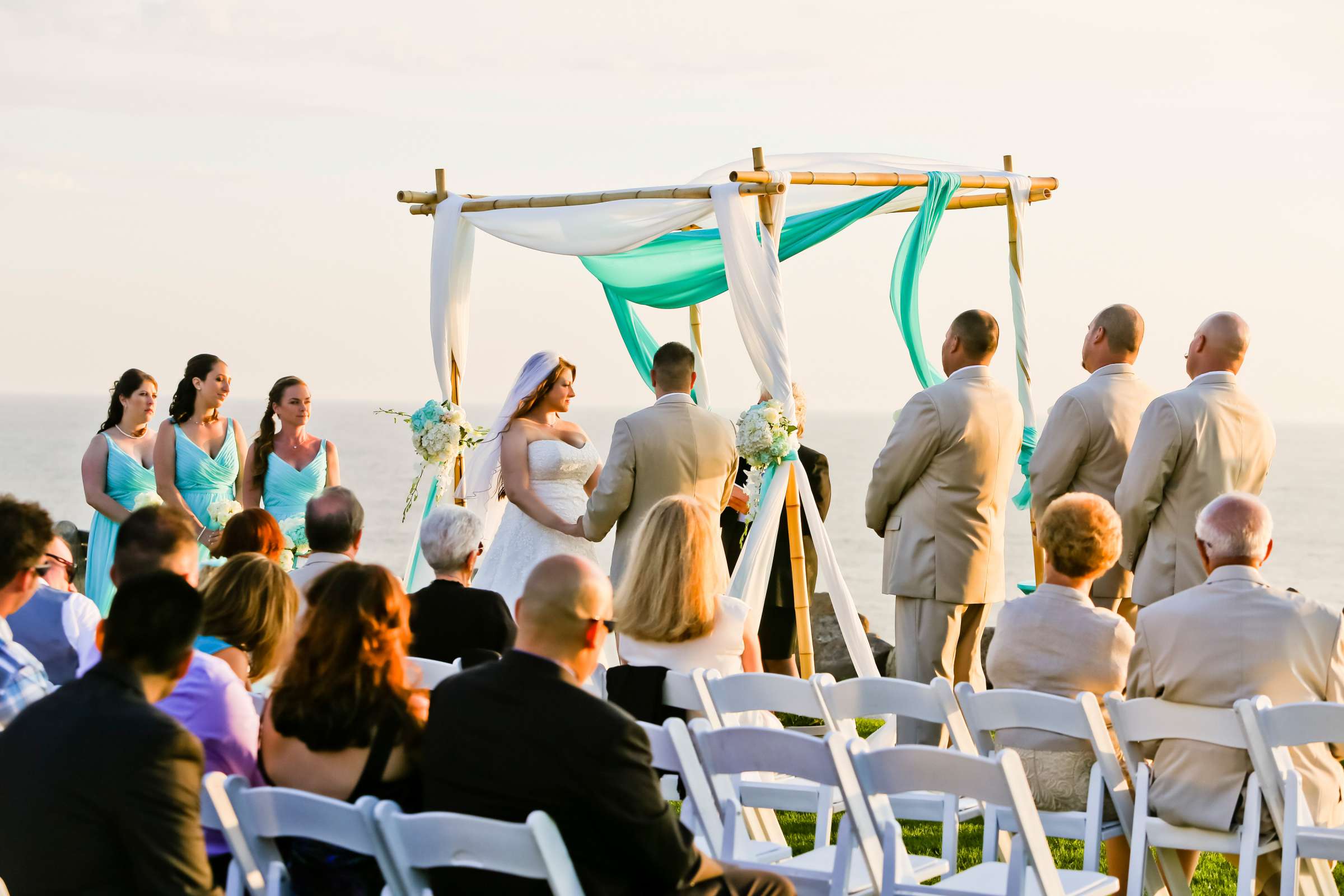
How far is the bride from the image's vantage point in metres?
6.34

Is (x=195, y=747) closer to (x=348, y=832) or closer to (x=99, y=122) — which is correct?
(x=348, y=832)

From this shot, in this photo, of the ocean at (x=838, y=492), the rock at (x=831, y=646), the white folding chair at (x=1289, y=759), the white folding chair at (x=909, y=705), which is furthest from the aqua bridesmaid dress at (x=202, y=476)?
the white folding chair at (x=1289, y=759)

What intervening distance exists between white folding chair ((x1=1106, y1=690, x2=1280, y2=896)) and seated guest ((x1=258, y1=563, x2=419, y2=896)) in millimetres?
1639

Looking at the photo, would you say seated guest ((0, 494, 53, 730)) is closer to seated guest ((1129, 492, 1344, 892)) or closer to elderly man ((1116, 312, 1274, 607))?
seated guest ((1129, 492, 1344, 892))

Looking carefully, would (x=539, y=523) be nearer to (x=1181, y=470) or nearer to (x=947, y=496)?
(x=947, y=496)

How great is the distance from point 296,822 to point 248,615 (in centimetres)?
104

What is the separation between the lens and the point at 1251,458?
5234mm

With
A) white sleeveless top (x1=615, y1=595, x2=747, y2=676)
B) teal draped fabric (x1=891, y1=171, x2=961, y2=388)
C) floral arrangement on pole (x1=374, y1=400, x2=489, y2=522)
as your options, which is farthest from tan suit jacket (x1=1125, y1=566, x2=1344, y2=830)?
floral arrangement on pole (x1=374, y1=400, x2=489, y2=522)

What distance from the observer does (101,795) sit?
7.69 feet

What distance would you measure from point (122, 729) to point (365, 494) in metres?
39.3

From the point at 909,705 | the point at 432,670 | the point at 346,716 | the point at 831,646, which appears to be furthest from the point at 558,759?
the point at 831,646

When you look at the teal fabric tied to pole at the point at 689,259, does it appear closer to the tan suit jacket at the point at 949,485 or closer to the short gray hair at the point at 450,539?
the tan suit jacket at the point at 949,485

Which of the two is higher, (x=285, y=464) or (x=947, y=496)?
(x=285, y=464)

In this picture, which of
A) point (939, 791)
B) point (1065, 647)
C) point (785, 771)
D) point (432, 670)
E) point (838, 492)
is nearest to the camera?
point (939, 791)
